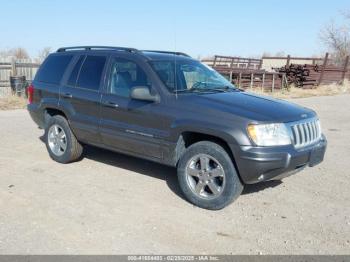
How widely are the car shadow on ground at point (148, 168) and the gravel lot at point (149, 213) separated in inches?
Result: 0.6

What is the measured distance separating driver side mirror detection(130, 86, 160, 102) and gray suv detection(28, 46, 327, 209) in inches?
0.5

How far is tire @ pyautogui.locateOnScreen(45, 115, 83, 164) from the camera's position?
7027 millimetres

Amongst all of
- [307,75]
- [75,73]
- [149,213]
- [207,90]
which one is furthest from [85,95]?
[307,75]

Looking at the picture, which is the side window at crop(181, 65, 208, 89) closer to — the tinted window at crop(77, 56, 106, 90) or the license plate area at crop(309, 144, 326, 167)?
the tinted window at crop(77, 56, 106, 90)

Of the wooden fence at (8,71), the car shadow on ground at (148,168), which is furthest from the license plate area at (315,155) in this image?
the wooden fence at (8,71)

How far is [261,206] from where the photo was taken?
5.36 m

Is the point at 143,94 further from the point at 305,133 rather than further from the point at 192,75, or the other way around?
the point at 305,133

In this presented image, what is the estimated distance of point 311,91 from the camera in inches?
969

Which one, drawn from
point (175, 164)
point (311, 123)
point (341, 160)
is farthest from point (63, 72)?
point (341, 160)

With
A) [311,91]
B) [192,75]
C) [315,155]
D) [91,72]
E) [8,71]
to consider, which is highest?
[192,75]

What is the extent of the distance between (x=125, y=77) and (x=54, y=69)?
5.90 ft

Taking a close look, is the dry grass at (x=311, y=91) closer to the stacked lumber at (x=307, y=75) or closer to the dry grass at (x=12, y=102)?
the stacked lumber at (x=307, y=75)

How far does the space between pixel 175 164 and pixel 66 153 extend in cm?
227

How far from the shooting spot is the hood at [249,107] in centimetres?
508
